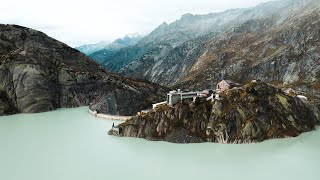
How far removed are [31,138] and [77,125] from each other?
86.7 feet

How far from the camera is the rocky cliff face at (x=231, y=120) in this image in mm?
103750

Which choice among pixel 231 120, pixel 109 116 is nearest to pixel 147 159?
pixel 231 120

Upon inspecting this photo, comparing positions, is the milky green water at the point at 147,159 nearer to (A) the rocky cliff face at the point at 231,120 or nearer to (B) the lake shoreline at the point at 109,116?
(A) the rocky cliff face at the point at 231,120

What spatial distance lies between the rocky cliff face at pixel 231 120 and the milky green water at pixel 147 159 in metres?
3.49

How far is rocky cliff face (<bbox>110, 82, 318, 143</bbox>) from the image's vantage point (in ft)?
340

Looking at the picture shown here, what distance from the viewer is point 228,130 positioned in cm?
10312

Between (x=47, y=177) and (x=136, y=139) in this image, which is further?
(x=136, y=139)

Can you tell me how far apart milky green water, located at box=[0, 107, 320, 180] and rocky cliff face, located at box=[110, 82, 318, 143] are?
137 inches

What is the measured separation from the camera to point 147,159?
300 feet

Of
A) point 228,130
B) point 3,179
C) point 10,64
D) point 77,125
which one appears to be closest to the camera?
point 3,179

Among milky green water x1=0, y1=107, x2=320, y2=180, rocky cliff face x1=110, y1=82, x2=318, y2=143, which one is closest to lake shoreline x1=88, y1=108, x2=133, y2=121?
milky green water x1=0, y1=107, x2=320, y2=180

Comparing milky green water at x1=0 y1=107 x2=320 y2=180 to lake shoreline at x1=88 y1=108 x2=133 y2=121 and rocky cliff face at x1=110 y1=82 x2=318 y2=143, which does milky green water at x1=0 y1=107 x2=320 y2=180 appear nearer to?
rocky cliff face at x1=110 y1=82 x2=318 y2=143

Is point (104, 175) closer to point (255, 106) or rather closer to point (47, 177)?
point (47, 177)

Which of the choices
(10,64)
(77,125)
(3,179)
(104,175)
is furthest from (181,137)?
(10,64)
